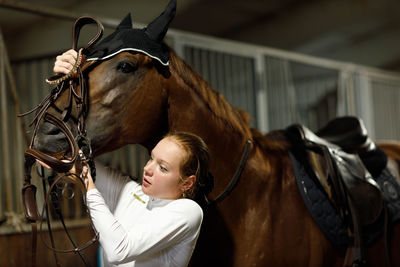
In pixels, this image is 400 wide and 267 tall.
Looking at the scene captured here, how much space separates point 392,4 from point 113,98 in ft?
11.4

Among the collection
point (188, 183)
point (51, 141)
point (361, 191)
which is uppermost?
point (51, 141)

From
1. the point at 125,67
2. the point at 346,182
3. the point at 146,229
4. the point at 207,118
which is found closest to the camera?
the point at 146,229

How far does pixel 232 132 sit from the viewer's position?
3.88ft

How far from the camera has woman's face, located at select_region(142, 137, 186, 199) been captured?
903 millimetres

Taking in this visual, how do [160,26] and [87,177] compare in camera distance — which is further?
[160,26]

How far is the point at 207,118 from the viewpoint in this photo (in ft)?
3.72

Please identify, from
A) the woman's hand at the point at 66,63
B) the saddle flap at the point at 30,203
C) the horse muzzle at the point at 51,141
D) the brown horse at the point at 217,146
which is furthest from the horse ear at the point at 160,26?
the saddle flap at the point at 30,203

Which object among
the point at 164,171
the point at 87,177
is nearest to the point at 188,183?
the point at 164,171

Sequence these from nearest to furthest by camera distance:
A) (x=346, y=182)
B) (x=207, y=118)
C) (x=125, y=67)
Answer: (x=125, y=67)
(x=207, y=118)
(x=346, y=182)

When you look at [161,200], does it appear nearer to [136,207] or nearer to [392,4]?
[136,207]

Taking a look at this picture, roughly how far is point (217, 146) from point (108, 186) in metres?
0.29

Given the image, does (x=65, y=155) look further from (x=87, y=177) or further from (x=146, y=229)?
(x=146, y=229)

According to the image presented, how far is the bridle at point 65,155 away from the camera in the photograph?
0.85 meters

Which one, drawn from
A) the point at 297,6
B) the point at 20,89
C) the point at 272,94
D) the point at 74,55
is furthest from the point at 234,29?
the point at 74,55
